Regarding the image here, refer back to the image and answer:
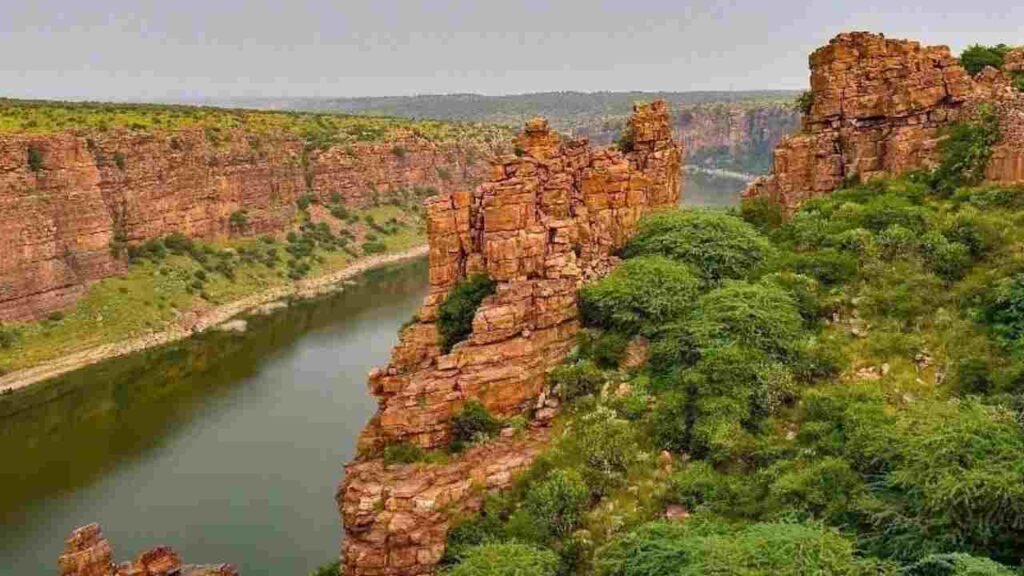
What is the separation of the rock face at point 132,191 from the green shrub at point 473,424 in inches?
1455

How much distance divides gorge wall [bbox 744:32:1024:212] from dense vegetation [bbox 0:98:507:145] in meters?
44.1

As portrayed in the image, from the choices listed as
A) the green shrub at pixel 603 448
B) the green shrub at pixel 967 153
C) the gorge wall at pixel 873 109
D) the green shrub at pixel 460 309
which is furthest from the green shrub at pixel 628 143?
the green shrub at pixel 603 448

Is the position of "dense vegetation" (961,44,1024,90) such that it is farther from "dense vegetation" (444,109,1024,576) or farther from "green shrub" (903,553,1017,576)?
"green shrub" (903,553,1017,576)

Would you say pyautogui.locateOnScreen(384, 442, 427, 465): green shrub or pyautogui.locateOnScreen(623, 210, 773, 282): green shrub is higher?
pyautogui.locateOnScreen(623, 210, 773, 282): green shrub

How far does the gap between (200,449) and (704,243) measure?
2249 centimetres

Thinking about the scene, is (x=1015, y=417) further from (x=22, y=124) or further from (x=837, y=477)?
(x=22, y=124)

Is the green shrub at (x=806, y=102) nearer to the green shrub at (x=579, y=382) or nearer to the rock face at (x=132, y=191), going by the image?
the green shrub at (x=579, y=382)

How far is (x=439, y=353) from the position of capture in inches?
742

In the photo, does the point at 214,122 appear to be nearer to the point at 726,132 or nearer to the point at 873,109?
the point at 873,109

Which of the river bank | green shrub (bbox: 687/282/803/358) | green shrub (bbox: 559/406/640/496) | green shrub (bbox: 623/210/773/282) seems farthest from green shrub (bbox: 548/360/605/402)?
the river bank

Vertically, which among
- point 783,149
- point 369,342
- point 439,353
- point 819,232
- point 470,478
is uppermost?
point 783,149

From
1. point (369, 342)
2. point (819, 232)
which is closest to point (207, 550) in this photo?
point (819, 232)

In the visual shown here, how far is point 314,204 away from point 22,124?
27749 millimetres

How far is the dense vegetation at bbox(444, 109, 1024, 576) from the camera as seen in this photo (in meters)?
12.3
